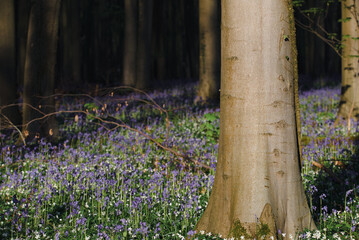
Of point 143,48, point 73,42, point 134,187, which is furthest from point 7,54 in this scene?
point 73,42

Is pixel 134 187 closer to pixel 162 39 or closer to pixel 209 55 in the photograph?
pixel 209 55

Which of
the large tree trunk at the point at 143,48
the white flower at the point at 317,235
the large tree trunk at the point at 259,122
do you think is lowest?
the white flower at the point at 317,235

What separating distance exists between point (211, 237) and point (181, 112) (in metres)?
8.28

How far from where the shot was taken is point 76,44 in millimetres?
22938

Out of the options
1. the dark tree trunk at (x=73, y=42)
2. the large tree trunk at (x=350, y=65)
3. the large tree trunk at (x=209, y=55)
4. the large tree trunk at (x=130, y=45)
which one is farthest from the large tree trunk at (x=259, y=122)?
the dark tree trunk at (x=73, y=42)

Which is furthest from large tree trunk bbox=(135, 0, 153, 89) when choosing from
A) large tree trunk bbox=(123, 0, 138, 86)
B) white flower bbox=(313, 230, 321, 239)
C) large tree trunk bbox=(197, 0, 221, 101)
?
white flower bbox=(313, 230, 321, 239)

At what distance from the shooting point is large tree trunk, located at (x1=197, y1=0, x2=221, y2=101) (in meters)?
13.5

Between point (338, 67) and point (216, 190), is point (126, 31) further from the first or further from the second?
point (338, 67)

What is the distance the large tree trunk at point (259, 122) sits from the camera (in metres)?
4.11

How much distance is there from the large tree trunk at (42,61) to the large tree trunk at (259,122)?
5690 millimetres

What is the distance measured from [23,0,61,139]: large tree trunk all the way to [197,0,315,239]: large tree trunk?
18.7ft

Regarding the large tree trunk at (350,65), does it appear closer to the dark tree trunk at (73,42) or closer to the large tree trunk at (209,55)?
the large tree trunk at (209,55)

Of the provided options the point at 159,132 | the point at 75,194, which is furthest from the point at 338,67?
the point at 75,194

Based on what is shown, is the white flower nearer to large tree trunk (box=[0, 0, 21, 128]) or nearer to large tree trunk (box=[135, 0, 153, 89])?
large tree trunk (box=[0, 0, 21, 128])
